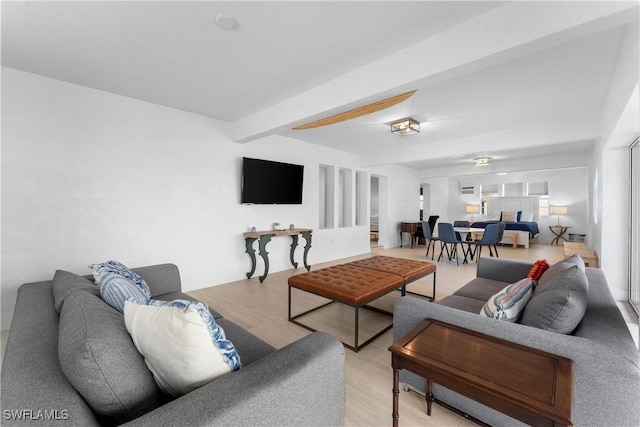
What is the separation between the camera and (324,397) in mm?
1087

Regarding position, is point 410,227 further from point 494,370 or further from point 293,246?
point 494,370

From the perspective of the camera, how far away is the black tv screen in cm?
445

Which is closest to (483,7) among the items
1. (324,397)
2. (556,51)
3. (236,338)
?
(556,51)

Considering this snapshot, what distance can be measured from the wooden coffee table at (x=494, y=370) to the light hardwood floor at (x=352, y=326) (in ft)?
1.25

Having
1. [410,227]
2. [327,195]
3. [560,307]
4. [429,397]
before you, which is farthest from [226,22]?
[410,227]

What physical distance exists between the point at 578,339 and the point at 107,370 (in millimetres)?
1863

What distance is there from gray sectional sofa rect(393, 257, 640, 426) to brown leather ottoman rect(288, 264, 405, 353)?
619mm

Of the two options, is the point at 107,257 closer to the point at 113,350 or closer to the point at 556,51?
the point at 113,350

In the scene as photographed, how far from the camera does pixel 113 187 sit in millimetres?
3271

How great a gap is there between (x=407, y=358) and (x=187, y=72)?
3.08 metres

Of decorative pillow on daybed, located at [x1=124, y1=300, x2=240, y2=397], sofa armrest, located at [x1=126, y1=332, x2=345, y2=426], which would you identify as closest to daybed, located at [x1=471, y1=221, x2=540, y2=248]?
sofa armrest, located at [x1=126, y1=332, x2=345, y2=426]

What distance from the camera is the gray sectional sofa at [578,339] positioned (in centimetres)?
111

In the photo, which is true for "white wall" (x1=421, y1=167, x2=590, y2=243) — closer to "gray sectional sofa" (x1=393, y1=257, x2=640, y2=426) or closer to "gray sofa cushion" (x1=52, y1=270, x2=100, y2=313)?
"gray sectional sofa" (x1=393, y1=257, x2=640, y2=426)

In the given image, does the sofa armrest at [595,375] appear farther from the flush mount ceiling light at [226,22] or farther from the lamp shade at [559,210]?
the lamp shade at [559,210]
